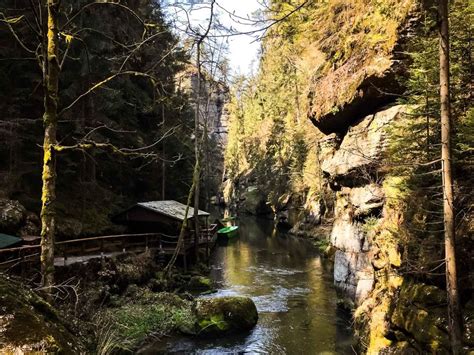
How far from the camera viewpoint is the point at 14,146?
2088cm

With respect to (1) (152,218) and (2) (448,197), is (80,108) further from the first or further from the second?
(2) (448,197)

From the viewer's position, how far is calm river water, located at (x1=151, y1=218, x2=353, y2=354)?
1323 centimetres

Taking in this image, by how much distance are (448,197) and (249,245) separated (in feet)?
101

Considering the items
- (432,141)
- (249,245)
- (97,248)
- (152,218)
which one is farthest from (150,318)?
(249,245)

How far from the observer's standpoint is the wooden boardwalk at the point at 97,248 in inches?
577

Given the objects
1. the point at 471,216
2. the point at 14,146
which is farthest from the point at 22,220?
the point at 471,216

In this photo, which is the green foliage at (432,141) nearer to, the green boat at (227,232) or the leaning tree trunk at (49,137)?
the leaning tree trunk at (49,137)

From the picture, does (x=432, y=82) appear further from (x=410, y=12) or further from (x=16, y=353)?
(x=16, y=353)

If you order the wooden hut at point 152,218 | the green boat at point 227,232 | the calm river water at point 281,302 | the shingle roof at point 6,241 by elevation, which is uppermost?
the wooden hut at point 152,218

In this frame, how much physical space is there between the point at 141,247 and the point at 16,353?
20331mm

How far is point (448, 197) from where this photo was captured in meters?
7.13

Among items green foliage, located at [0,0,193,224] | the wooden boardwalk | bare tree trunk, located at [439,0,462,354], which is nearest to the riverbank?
the wooden boardwalk

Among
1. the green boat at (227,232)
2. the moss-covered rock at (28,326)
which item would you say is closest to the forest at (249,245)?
the moss-covered rock at (28,326)

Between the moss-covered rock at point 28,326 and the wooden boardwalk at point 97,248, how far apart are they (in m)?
11.1
